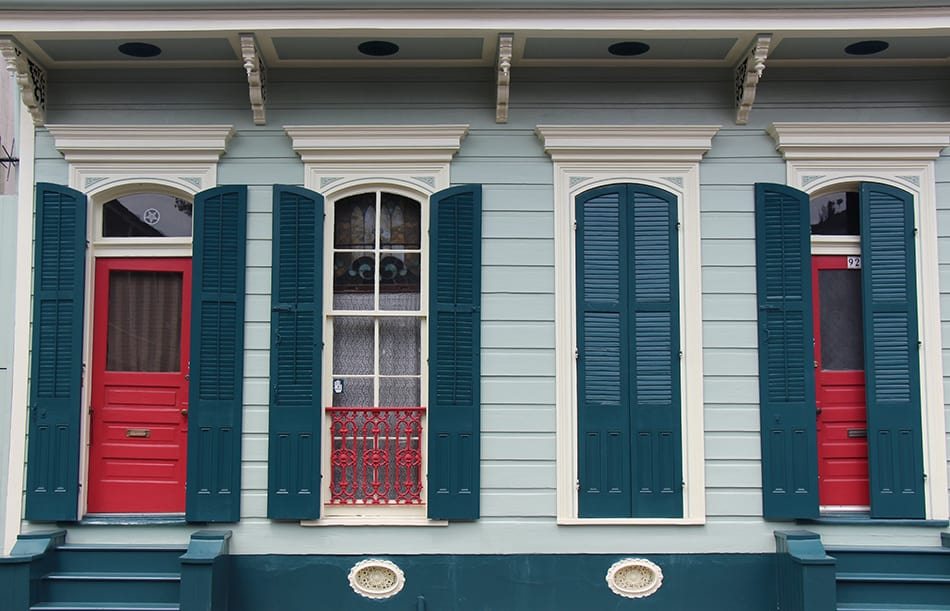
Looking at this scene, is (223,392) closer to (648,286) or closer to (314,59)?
(314,59)

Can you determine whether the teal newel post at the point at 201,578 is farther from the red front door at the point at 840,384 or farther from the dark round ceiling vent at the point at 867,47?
the dark round ceiling vent at the point at 867,47

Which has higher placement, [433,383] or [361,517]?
[433,383]

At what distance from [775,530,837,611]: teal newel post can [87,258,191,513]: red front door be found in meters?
4.58

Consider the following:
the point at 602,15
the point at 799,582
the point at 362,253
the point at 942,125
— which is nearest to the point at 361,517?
the point at 362,253

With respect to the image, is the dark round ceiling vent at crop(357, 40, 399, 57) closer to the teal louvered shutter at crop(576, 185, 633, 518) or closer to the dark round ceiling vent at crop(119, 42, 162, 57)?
the dark round ceiling vent at crop(119, 42, 162, 57)

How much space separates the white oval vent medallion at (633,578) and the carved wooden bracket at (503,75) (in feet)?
11.6

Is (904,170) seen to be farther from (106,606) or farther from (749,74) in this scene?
(106,606)

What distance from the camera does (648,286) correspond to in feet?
21.2

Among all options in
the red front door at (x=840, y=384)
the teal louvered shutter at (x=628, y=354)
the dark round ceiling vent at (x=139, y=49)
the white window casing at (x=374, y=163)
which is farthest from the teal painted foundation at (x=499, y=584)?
the dark round ceiling vent at (x=139, y=49)

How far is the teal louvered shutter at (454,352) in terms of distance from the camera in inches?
246

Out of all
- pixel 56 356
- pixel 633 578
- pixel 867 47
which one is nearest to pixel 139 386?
pixel 56 356

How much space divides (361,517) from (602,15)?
4108 mm

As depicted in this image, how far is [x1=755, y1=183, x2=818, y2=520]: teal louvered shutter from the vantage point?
6289 millimetres

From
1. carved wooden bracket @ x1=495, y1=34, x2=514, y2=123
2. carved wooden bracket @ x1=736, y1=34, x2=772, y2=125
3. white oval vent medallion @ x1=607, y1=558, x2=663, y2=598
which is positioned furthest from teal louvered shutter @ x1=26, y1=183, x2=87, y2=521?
carved wooden bracket @ x1=736, y1=34, x2=772, y2=125
